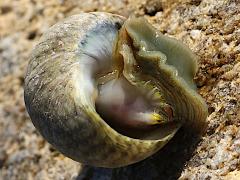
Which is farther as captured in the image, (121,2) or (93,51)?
(121,2)

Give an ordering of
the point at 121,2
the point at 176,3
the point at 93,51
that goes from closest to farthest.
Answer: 1. the point at 93,51
2. the point at 176,3
3. the point at 121,2

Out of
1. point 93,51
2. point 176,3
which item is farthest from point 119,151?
point 176,3

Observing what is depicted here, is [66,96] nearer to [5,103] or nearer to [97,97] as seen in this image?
[97,97]
